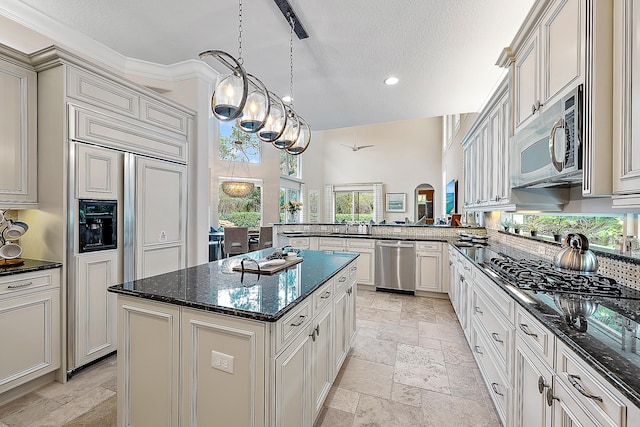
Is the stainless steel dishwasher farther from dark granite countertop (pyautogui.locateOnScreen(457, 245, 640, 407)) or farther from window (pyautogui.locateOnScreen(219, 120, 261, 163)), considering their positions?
window (pyautogui.locateOnScreen(219, 120, 261, 163))

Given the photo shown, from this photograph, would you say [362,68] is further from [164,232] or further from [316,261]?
[164,232]

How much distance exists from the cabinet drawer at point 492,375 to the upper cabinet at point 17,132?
3.55 metres

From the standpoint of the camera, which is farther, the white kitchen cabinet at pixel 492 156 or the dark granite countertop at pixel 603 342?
the white kitchen cabinet at pixel 492 156

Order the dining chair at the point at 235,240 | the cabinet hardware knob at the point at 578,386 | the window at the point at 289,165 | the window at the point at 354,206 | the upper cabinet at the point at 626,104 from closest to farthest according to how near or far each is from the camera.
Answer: the cabinet hardware knob at the point at 578,386, the upper cabinet at the point at 626,104, the dining chair at the point at 235,240, the window at the point at 289,165, the window at the point at 354,206

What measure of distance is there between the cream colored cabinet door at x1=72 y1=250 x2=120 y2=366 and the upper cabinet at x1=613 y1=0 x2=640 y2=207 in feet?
11.0

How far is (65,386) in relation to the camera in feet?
6.95

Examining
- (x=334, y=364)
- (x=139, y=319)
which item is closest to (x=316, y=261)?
(x=334, y=364)

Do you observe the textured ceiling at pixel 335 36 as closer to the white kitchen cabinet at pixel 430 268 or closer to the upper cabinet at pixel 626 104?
the upper cabinet at pixel 626 104

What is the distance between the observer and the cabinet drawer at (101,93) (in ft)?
7.22

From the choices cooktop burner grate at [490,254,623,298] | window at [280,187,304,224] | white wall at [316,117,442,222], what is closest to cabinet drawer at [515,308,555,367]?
cooktop burner grate at [490,254,623,298]

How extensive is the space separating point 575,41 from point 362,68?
1978 millimetres

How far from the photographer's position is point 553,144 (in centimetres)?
158

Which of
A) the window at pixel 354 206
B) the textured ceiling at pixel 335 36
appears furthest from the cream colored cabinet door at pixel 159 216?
the window at pixel 354 206

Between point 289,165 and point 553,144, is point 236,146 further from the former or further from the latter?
point 553,144
